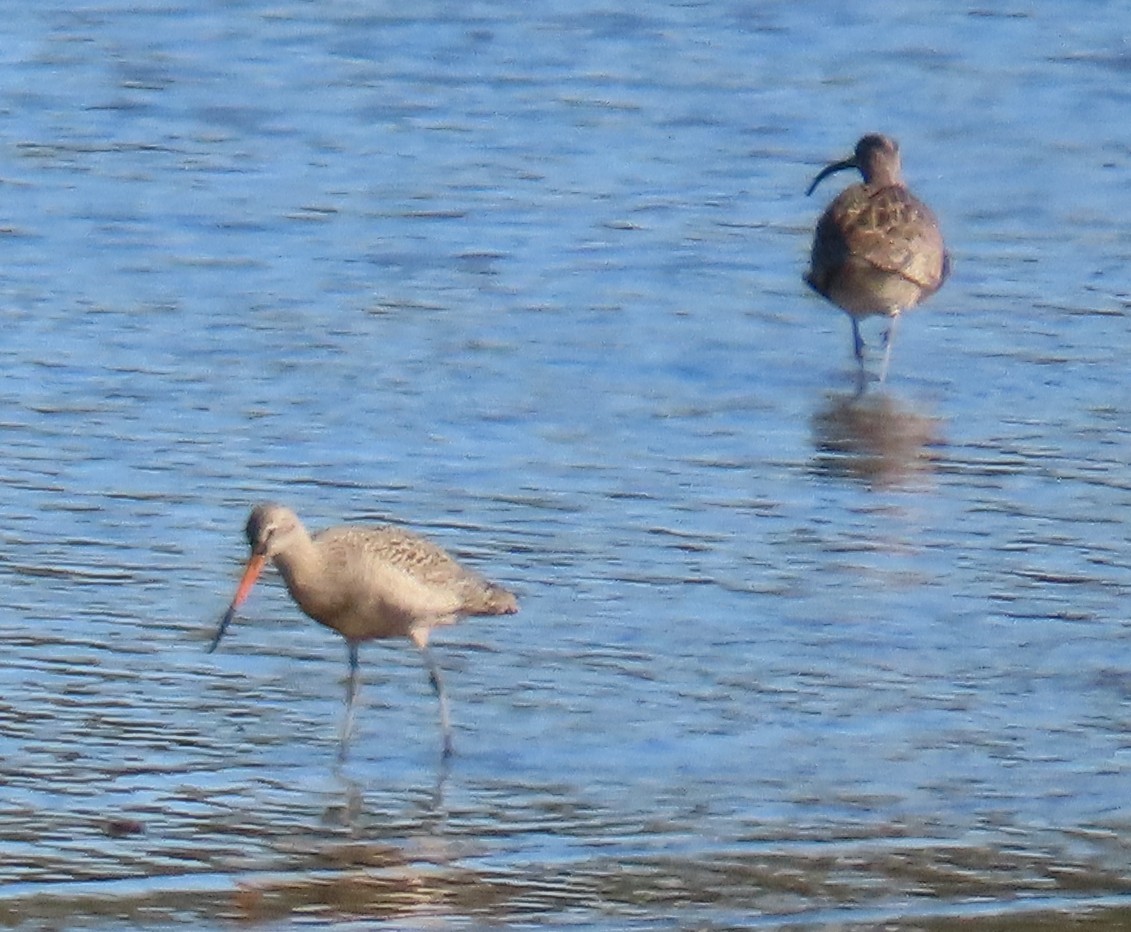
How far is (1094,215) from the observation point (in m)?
14.6

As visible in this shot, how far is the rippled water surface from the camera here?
723cm

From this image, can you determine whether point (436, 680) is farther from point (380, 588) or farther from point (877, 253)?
point (877, 253)

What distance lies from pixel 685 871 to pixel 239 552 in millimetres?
2864

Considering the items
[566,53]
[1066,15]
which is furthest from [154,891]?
[1066,15]

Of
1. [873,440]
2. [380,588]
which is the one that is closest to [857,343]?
[873,440]

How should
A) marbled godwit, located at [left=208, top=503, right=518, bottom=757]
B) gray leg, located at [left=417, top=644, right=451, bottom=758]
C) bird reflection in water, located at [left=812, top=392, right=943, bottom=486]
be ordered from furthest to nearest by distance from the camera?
1. bird reflection in water, located at [left=812, top=392, right=943, bottom=486]
2. marbled godwit, located at [left=208, top=503, right=518, bottom=757]
3. gray leg, located at [left=417, top=644, right=451, bottom=758]

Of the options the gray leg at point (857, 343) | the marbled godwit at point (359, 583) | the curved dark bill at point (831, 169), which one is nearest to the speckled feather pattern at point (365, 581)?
the marbled godwit at point (359, 583)

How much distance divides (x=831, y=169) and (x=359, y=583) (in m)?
6.77

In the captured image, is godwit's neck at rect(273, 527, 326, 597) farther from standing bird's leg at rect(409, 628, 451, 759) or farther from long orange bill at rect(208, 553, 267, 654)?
standing bird's leg at rect(409, 628, 451, 759)

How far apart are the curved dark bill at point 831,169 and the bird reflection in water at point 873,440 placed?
104 inches

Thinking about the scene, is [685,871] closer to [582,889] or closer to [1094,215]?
[582,889]

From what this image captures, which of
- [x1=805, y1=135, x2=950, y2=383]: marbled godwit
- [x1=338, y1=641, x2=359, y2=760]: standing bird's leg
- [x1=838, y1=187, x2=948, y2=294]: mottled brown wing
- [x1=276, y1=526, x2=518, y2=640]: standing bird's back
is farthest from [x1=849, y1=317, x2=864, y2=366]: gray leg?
[x1=338, y1=641, x2=359, y2=760]: standing bird's leg

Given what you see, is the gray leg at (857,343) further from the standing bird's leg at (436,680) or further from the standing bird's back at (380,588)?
the standing bird's back at (380,588)

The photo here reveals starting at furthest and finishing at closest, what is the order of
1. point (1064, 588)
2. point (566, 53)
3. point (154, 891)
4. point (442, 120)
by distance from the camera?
point (566, 53) < point (442, 120) < point (1064, 588) < point (154, 891)
